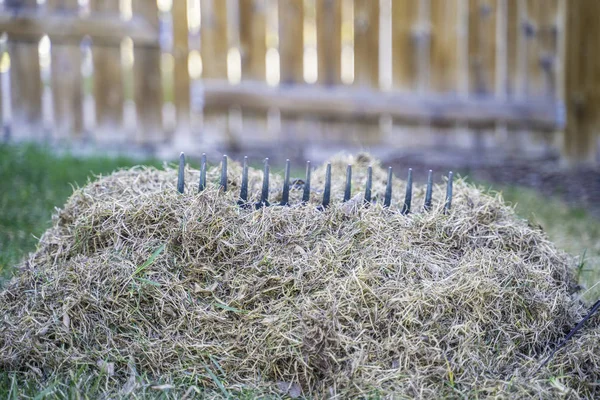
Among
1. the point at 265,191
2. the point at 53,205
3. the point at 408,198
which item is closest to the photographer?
the point at 265,191

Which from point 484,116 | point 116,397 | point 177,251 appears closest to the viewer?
point 116,397

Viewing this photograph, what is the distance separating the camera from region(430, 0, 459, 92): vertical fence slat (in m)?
6.80

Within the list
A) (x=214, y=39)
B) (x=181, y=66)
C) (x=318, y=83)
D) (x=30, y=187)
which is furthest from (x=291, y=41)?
(x=30, y=187)

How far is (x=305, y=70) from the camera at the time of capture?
6766 millimetres

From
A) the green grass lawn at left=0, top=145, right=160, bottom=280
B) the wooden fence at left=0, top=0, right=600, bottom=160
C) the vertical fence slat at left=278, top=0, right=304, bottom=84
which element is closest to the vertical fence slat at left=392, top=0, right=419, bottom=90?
the wooden fence at left=0, top=0, right=600, bottom=160

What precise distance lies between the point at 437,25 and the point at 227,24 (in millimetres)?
2220

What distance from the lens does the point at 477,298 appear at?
2521 mm

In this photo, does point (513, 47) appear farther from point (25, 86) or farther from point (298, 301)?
point (298, 301)

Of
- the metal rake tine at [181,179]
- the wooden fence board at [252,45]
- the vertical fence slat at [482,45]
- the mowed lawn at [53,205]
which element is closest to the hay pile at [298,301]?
the metal rake tine at [181,179]

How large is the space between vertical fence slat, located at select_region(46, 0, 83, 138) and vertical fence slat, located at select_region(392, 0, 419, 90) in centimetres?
323

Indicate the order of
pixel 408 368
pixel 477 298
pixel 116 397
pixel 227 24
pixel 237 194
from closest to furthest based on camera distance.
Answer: pixel 116 397
pixel 408 368
pixel 477 298
pixel 237 194
pixel 227 24

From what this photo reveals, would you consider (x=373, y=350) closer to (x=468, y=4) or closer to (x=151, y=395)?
(x=151, y=395)

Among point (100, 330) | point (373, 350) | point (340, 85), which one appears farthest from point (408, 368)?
point (340, 85)

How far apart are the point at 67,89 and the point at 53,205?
2337 millimetres
